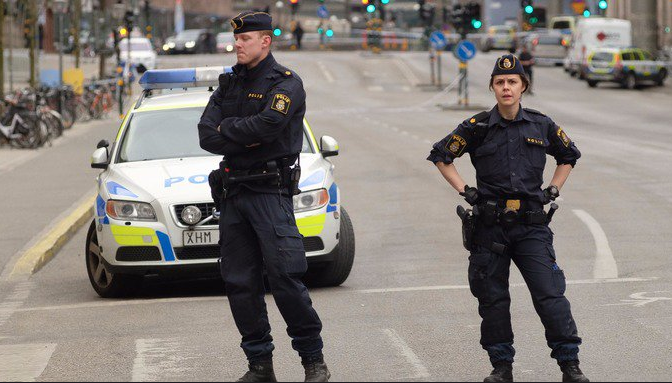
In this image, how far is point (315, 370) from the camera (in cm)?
675

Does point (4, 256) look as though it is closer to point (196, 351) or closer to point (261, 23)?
point (196, 351)

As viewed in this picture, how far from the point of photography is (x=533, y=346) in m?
8.28

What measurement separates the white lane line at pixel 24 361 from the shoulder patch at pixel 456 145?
2518 millimetres

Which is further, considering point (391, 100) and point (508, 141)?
point (391, 100)

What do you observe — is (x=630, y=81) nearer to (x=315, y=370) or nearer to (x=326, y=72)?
(x=326, y=72)

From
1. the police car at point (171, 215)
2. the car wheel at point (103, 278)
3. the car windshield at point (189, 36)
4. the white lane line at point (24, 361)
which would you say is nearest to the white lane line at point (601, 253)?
the police car at point (171, 215)

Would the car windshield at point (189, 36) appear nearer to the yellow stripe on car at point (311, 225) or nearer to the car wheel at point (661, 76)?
the car wheel at point (661, 76)

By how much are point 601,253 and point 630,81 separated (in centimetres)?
4283

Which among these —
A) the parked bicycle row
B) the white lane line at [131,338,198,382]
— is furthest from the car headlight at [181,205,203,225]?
the parked bicycle row

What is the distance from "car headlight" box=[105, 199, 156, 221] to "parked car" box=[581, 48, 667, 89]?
1759 inches

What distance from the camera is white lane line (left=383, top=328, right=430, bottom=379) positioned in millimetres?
7449

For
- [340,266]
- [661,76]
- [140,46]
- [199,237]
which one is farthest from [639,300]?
[140,46]

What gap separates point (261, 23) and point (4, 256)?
6.86m

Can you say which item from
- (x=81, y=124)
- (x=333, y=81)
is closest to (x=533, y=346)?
(x=81, y=124)
